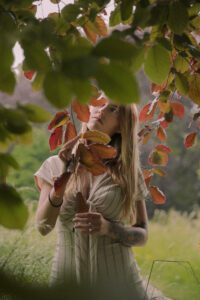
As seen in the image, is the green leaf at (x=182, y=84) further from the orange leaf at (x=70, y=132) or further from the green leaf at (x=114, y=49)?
the green leaf at (x=114, y=49)

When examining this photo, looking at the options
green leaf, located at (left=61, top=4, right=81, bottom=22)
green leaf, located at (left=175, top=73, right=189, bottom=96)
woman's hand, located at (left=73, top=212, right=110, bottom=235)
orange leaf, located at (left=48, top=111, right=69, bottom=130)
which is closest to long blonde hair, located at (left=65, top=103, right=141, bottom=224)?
woman's hand, located at (left=73, top=212, right=110, bottom=235)

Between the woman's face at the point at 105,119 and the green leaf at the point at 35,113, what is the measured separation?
3.49 feet

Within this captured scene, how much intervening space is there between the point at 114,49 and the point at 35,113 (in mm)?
81

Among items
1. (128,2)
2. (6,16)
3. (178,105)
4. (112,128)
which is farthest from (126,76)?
(112,128)

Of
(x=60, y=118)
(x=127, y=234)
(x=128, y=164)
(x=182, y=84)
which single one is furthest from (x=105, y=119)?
(x=182, y=84)

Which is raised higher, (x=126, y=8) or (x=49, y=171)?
(x=126, y=8)

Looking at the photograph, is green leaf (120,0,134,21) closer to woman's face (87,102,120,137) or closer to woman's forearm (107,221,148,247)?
woman's face (87,102,120,137)

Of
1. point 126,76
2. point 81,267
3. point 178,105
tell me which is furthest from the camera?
point 81,267

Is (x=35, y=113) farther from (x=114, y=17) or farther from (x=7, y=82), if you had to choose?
(x=114, y=17)

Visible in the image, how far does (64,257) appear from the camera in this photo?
1.58 m

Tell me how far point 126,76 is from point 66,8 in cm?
36

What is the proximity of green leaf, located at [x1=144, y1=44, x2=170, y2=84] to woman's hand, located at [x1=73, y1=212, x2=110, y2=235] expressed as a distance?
37.8 inches

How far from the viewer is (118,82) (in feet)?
0.86

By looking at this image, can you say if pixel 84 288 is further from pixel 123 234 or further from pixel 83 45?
pixel 123 234
